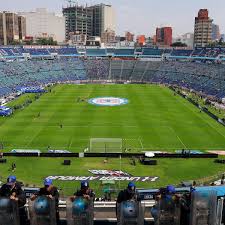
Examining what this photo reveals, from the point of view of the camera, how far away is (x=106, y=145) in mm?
44844

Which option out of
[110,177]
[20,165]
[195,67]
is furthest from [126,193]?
[195,67]

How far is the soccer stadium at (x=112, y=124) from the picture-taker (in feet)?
117

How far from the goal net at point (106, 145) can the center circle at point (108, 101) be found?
2920cm

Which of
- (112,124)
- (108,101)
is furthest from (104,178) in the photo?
(108,101)

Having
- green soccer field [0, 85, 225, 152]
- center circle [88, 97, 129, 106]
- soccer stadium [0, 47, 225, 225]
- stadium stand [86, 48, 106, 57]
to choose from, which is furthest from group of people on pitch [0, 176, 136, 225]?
stadium stand [86, 48, 106, 57]

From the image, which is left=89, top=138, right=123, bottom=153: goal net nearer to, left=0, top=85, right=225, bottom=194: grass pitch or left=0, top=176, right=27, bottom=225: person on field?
left=0, top=85, right=225, bottom=194: grass pitch

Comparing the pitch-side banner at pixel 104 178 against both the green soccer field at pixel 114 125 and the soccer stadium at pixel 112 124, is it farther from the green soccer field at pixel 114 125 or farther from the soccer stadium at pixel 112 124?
the green soccer field at pixel 114 125

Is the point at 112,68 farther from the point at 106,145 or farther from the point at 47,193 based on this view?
the point at 47,193

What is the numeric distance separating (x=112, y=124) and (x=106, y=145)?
13.6 metres

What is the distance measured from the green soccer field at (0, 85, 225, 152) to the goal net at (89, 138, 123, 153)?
1.00 m

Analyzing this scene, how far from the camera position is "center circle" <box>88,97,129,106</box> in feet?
254

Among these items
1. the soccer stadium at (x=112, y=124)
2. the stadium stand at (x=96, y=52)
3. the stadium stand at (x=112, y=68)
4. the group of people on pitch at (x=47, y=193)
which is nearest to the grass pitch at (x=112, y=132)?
the soccer stadium at (x=112, y=124)

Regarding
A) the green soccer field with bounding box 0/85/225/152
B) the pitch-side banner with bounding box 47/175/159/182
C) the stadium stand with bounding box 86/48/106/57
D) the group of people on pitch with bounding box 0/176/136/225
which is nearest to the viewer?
the group of people on pitch with bounding box 0/176/136/225

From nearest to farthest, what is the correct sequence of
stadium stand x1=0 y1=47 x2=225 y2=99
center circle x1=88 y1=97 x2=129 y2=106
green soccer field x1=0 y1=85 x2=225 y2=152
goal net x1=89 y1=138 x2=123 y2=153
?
1. goal net x1=89 y1=138 x2=123 y2=153
2. green soccer field x1=0 y1=85 x2=225 y2=152
3. center circle x1=88 y1=97 x2=129 y2=106
4. stadium stand x1=0 y1=47 x2=225 y2=99
